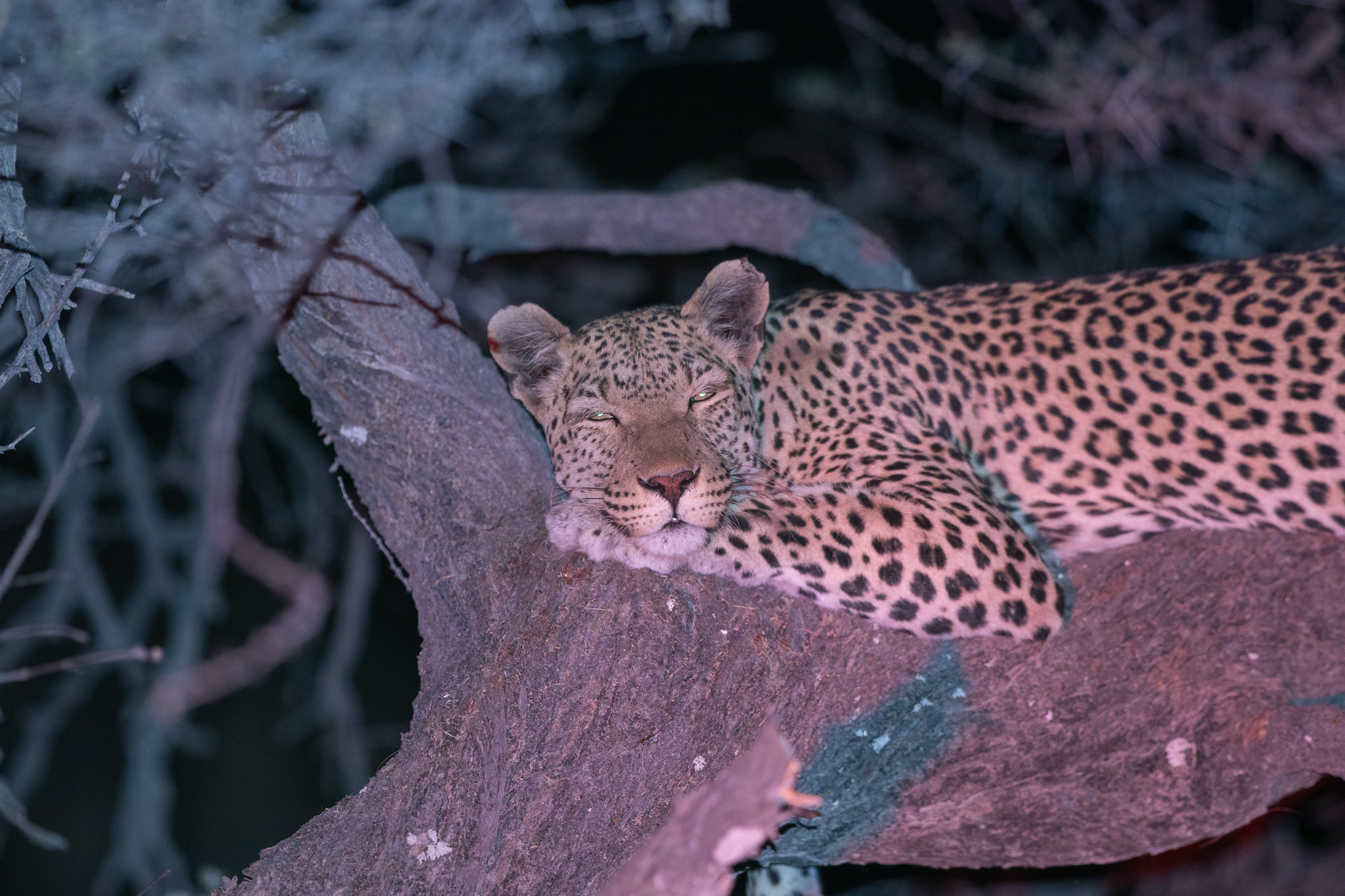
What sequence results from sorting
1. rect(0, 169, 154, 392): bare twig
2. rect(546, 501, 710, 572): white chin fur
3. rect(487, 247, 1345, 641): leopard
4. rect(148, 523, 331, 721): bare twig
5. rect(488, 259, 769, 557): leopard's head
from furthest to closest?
rect(148, 523, 331, 721): bare twig < rect(487, 247, 1345, 641): leopard < rect(488, 259, 769, 557): leopard's head < rect(546, 501, 710, 572): white chin fur < rect(0, 169, 154, 392): bare twig

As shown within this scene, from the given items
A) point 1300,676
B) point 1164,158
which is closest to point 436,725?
point 1300,676

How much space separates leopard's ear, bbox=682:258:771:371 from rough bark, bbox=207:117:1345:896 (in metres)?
0.86

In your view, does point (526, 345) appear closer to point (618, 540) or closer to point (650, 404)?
point (650, 404)

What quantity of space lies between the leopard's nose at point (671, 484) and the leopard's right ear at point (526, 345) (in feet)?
2.81

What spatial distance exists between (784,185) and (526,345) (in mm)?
6951

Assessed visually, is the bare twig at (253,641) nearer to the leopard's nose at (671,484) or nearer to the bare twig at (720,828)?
the leopard's nose at (671,484)

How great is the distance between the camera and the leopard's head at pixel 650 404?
12.8 ft

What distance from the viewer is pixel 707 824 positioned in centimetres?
203

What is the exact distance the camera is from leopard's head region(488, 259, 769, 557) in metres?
3.90

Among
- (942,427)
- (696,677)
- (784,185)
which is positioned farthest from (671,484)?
(784,185)

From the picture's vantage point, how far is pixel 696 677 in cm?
359

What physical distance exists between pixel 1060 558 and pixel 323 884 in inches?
119

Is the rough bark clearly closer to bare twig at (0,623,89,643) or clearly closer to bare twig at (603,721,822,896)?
bare twig at (0,623,89,643)

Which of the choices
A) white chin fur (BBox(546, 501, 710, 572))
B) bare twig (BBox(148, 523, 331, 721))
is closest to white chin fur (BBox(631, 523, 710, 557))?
white chin fur (BBox(546, 501, 710, 572))
